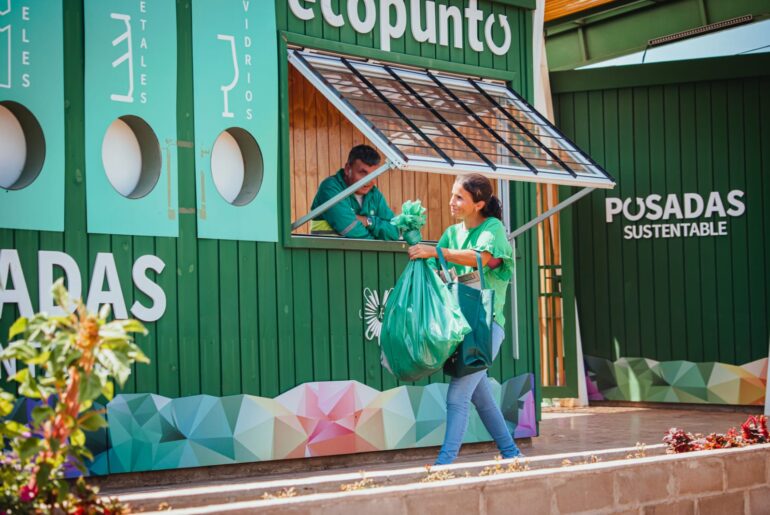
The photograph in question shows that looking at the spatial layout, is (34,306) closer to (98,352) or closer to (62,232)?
(62,232)

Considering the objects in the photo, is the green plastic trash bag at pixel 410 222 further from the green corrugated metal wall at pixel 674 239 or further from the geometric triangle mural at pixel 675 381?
the geometric triangle mural at pixel 675 381

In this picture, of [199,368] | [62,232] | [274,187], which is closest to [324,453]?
[199,368]

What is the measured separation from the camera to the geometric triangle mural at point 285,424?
7238 mm

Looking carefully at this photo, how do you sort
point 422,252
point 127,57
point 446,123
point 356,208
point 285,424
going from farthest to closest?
point 356,208
point 446,123
point 285,424
point 127,57
point 422,252

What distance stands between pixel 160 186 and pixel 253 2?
154 cm

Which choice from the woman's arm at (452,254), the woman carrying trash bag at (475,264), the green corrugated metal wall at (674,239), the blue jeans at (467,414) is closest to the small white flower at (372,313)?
the woman carrying trash bag at (475,264)

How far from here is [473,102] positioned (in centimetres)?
914

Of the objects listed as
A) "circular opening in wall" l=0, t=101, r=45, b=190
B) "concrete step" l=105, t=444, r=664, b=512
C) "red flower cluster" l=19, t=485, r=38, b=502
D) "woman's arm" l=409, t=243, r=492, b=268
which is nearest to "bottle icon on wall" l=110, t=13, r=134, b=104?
"circular opening in wall" l=0, t=101, r=45, b=190

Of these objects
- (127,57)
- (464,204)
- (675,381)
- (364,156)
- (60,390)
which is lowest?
(675,381)

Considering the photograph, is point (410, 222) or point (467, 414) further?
point (410, 222)

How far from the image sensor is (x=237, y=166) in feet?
26.5

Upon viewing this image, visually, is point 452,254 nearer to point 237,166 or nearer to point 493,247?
point 493,247

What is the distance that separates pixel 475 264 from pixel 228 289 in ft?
5.82

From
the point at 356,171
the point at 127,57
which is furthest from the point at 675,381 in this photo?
the point at 127,57
